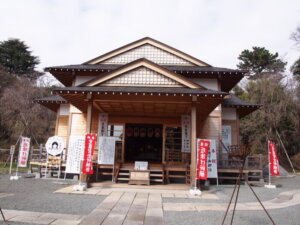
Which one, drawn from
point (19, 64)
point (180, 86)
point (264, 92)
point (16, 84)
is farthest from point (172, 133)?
point (19, 64)

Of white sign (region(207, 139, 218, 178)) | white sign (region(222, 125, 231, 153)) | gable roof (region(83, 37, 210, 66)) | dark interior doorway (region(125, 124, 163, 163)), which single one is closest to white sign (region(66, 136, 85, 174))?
dark interior doorway (region(125, 124, 163, 163))

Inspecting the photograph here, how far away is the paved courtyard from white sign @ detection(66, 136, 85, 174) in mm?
1600

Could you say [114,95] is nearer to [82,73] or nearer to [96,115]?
[96,115]

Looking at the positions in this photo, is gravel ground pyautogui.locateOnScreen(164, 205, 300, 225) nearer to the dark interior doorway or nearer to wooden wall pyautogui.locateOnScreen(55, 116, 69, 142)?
the dark interior doorway

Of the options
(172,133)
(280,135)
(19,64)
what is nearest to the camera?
(172,133)

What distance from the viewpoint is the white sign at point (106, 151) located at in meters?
9.98

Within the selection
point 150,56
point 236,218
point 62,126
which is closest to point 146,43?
point 150,56

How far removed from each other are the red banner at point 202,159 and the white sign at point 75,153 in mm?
4898

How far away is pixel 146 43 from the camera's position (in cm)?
1405

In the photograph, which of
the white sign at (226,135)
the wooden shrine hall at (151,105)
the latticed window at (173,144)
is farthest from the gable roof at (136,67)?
the white sign at (226,135)

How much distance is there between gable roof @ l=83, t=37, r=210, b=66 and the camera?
13461mm

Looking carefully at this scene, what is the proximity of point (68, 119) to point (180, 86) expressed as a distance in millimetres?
7574

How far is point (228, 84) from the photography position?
13.4 metres

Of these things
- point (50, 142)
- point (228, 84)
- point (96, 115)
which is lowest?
point (50, 142)
